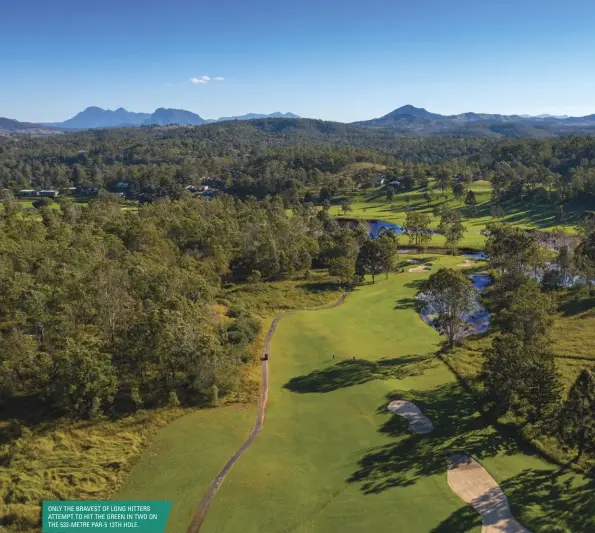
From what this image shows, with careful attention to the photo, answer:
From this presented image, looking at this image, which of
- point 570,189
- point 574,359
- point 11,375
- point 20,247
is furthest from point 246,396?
point 570,189

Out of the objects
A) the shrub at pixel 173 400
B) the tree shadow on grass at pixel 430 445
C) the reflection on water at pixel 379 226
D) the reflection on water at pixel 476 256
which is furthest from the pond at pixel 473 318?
the reflection on water at pixel 379 226

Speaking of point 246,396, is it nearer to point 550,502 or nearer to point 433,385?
point 433,385

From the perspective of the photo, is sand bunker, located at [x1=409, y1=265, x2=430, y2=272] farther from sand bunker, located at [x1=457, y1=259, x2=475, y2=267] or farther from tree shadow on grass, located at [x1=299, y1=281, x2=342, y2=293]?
tree shadow on grass, located at [x1=299, y1=281, x2=342, y2=293]

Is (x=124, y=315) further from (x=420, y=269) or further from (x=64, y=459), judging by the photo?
(x=420, y=269)

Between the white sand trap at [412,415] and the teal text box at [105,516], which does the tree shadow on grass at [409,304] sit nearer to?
the white sand trap at [412,415]

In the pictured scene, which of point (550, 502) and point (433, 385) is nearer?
point (550, 502)

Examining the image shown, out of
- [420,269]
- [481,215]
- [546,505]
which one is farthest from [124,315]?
[481,215]
